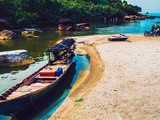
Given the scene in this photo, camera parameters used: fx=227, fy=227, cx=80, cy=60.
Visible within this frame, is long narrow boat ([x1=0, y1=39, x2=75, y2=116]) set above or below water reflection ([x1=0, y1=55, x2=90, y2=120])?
above

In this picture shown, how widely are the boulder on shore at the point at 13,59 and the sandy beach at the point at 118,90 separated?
8.82 metres

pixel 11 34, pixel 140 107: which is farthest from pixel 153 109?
pixel 11 34

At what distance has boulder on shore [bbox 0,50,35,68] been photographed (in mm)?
28500

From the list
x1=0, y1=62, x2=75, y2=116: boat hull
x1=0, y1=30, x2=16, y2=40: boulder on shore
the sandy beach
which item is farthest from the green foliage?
x1=0, y1=62, x2=75, y2=116: boat hull

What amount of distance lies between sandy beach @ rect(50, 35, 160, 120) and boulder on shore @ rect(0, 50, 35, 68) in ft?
28.9

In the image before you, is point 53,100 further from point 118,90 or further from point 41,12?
point 41,12

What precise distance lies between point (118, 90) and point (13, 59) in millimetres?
15649

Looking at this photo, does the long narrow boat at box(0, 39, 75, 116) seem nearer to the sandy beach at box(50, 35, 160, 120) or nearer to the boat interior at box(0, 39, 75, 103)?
the boat interior at box(0, 39, 75, 103)

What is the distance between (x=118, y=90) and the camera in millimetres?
18750

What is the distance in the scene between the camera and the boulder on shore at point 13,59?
93.5 ft

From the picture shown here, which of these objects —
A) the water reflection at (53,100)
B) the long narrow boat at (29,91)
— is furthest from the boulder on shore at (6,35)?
the long narrow boat at (29,91)

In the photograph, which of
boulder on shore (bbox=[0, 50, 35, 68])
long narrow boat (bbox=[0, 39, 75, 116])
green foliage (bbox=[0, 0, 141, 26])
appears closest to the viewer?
long narrow boat (bbox=[0, 39, 75, 116])

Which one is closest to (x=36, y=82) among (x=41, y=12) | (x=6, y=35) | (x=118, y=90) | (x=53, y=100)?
(x=53, y=100)

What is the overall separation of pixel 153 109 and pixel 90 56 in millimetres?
18254
